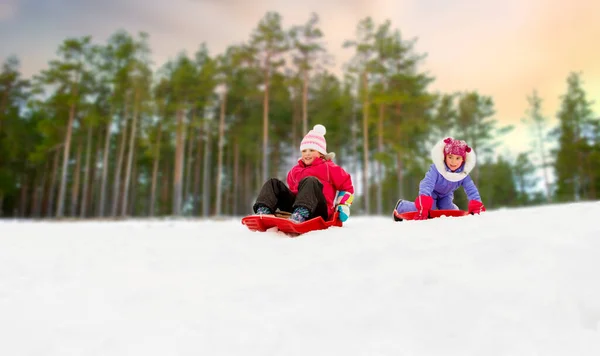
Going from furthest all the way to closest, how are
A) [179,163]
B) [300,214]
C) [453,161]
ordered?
[179,163], [453,161], [300,214]

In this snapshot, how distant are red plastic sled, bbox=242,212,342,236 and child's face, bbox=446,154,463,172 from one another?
1.33 meters

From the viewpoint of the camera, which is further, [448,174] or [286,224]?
[448,174]

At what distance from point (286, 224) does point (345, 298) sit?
174 cm

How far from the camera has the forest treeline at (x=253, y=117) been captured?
2006 centimetres

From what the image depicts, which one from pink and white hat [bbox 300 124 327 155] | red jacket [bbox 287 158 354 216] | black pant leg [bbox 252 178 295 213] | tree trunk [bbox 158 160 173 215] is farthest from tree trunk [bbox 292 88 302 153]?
black pant leg [bbox 252 178 295 213]

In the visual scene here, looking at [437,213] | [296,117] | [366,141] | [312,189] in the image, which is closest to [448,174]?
[437,213]

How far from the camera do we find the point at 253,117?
24.7m

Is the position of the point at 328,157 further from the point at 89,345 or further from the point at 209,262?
the point at 89,345

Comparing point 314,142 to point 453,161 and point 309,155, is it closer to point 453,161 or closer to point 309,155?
point 309,155

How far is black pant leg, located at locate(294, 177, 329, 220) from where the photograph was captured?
385cm

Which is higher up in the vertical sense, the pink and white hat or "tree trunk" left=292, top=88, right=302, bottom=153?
"tree trunk" left=292, top=88, right=302, bottom=153

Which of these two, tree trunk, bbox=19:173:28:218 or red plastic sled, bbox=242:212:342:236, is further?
tree trunk, bbox=19:173:28:218

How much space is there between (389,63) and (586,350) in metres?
20.6

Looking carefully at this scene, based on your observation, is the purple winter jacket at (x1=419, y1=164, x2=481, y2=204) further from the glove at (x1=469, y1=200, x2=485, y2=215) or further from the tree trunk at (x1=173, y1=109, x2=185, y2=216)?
the tree trunk at (x1=173, y1=109, x2=185, y2=216)
